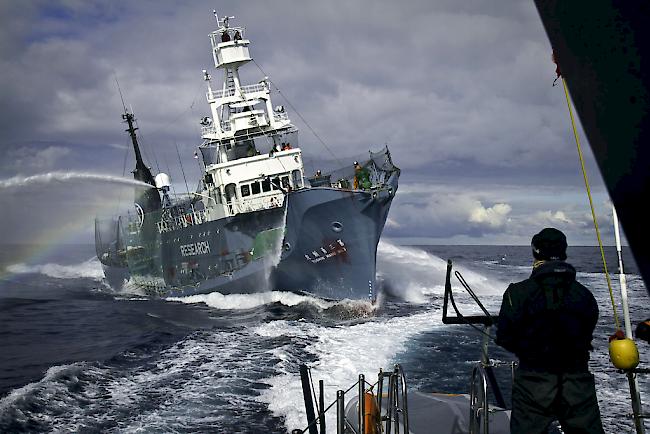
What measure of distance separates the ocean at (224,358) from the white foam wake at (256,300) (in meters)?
0.08

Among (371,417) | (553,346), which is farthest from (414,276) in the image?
(553,346)

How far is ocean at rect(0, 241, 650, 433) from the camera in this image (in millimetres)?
13305

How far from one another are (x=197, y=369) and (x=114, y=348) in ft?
20.6

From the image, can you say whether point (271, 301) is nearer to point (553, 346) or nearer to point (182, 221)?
point (182, 221)

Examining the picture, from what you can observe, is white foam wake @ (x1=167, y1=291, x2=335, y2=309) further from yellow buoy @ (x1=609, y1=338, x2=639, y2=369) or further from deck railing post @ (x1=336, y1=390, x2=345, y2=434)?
yellow buoy @ (x1=609, y1=338, x2=639, y2=369)

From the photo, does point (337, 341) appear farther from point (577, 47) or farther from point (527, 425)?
point (577, 47)

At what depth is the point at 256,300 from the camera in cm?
3177

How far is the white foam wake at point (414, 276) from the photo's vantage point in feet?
123

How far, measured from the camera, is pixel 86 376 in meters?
16.9

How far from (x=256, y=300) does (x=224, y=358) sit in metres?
12.8

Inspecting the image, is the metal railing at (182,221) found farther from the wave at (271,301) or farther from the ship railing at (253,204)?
the wave at (271,301)

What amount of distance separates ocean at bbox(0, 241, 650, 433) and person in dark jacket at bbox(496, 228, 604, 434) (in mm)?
2971

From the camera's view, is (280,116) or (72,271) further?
(72,271)

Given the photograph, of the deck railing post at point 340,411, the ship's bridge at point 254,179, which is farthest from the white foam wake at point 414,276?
the deck railing post at point 340,411
